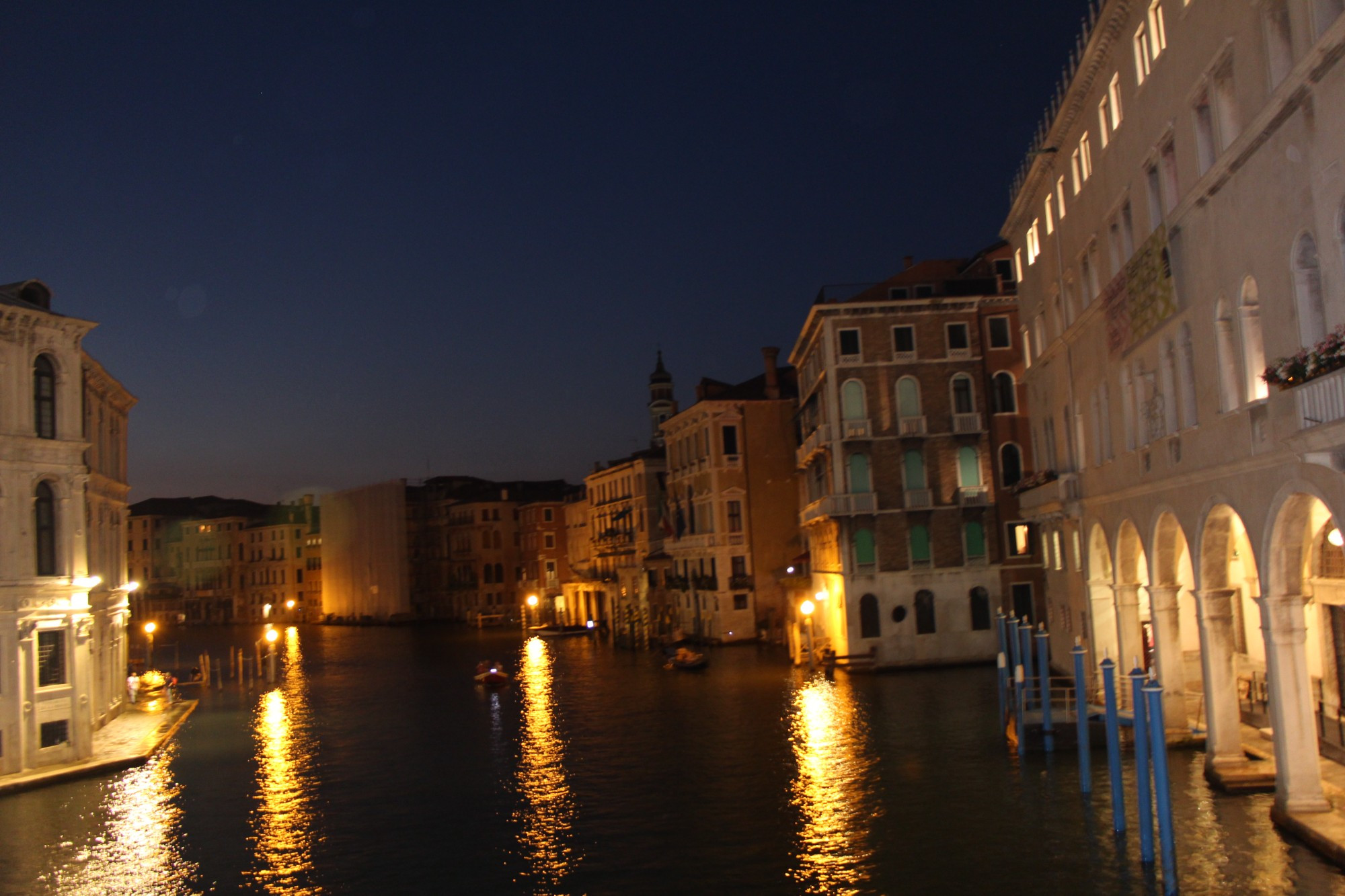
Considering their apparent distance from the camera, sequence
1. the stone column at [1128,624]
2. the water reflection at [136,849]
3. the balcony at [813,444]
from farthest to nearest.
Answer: the balcony at [813,444], the stone column at [1128,624], the water reflection at [136,849]

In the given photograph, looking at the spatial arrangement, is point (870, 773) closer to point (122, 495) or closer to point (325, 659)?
point (122, 495)

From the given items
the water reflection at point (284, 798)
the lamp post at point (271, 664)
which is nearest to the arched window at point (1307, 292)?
the water reflection at point (284, 798)

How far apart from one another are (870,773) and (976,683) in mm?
14400

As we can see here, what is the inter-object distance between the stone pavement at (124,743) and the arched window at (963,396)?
2819 centimetres

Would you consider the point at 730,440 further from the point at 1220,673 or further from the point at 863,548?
the point at 1220,673

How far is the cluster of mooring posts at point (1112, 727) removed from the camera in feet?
49.0

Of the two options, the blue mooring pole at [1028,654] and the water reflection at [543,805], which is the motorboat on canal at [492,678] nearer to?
the water reflection at [543,805]

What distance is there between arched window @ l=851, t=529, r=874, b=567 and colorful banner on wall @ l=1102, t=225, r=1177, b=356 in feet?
65.8

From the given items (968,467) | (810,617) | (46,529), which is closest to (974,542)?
(968,467)

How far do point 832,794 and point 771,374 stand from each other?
38.5 metres

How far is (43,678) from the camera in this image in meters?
24.9

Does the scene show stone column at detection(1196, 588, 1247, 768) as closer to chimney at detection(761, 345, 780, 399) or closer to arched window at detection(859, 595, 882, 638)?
arched window at detection(859, 595, 882, 638)

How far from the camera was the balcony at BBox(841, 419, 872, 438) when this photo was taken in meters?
42.8

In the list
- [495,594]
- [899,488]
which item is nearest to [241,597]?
[495,594]
